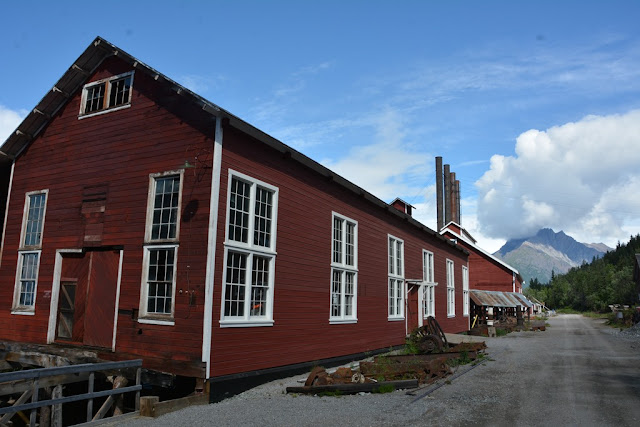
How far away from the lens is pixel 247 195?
39.4ft

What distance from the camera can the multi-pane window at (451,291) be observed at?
92.7ft

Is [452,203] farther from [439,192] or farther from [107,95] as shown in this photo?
[107,95]

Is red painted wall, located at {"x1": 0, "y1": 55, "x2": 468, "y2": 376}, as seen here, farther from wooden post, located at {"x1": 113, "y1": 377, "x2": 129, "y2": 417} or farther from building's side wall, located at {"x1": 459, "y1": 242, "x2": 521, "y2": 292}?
building's side wall, located at {"x1": 459, "y1": 242, "x2": 521, "y2": 292}

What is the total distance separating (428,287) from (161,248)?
16.6 meters

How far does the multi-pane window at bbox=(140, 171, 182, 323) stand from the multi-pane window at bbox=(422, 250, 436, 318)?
15.2 metres

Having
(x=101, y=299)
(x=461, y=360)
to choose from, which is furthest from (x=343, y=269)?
(x=101, y=299)

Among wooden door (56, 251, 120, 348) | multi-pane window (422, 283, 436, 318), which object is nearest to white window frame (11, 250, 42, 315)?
wooden door (56, 251, 120, 348)

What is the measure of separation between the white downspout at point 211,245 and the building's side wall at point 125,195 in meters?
0.14

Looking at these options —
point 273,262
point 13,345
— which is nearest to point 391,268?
point 273,262

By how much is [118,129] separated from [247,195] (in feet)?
13.9

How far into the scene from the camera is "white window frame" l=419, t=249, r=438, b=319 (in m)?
23.8

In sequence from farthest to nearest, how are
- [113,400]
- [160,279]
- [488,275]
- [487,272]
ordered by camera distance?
[487,272]
[488,275]
[160,279]
[113,400]

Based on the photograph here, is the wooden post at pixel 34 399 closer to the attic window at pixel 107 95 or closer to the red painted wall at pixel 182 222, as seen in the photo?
the red painted wall at pixel 182 222

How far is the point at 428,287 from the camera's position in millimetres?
24562
